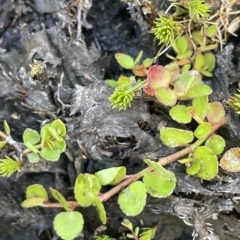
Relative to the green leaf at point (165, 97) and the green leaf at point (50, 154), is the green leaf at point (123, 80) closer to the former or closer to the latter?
the green leaf at point (165, 97)

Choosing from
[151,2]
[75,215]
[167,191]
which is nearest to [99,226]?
[75,215]

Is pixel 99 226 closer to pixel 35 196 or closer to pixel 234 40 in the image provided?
pixel 35 196

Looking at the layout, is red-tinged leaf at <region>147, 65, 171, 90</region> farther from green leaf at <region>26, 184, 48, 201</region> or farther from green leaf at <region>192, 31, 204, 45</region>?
green leaf at <region>26, 184, 48, 201</region>

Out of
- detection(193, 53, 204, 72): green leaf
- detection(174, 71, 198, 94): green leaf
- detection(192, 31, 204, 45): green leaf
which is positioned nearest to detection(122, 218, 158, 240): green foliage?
detection(174, 71, 198, 94): green leaf

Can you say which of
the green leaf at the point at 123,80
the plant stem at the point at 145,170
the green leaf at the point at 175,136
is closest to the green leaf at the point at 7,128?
the plant stem at the point at 145,170

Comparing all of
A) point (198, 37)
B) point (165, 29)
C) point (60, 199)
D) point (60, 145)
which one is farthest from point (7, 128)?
point (198, 37)

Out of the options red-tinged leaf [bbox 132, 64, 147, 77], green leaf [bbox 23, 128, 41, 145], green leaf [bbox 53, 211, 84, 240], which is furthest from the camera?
red-tinged leaf [bbox 132, 64, 147, 77]
